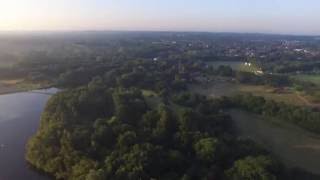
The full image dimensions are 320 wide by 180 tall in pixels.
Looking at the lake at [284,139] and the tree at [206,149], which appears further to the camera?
the lake at [284,139]

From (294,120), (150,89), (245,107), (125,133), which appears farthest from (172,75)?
(125,133)

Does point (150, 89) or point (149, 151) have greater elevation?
point (149, 151)

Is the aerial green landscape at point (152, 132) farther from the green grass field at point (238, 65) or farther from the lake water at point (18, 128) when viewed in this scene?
the green grass field at point (238, 65)

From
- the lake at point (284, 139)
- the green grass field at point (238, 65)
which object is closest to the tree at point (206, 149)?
the lake at point (284, 139)

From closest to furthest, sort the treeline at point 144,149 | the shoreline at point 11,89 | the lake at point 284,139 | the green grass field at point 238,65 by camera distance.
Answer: the treeline at point 144,149, the lake at point 284,139, the shoreline at point 11,89, the green grass field at point 238,65

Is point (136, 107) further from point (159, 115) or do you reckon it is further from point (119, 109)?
point (159, 115)
